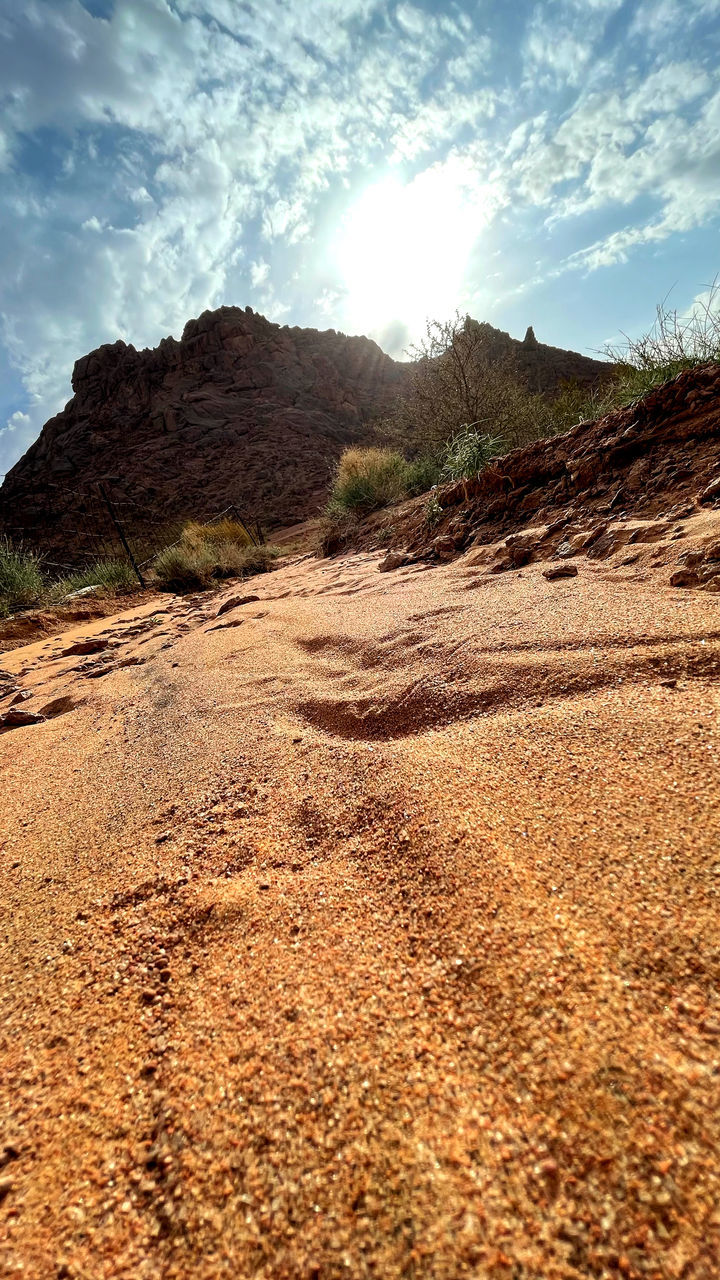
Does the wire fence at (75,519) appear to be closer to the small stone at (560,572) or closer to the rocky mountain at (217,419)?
the rocky mountain at (217,419)

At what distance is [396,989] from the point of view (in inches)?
26.3

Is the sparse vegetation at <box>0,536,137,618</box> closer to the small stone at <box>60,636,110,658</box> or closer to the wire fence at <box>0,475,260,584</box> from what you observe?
the small stone at <box>60,636,110,658</box>

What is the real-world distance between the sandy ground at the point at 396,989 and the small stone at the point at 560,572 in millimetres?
604

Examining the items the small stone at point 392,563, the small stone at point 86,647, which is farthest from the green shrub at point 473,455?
the small stone at point 86,647

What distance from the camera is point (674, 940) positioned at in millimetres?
616

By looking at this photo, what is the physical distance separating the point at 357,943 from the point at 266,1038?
17cm

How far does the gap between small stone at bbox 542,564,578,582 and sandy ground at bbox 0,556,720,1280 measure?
23.8 inches

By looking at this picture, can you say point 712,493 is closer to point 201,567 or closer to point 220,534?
point 201,567

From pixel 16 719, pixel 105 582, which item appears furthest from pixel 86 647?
pixel 105 582

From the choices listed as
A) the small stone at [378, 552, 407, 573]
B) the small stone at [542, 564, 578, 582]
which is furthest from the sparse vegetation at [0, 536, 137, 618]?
the small stone at [542, 564, 578, 582]

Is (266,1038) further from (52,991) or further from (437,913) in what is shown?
(52,991)

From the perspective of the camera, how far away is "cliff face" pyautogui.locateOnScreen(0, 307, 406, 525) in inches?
879

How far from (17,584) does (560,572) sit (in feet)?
25.3

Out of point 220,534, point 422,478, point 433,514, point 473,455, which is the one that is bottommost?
point 433,514
